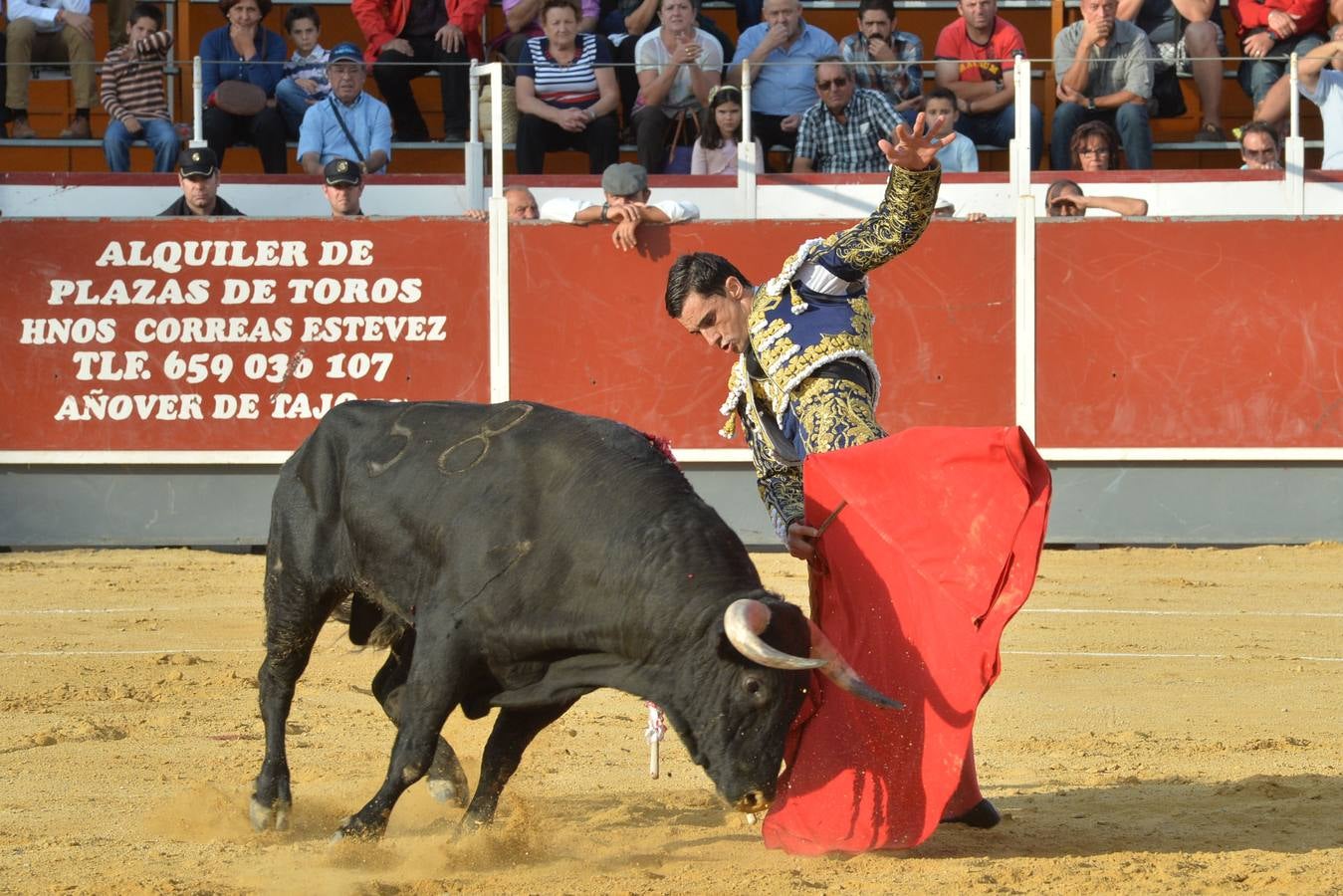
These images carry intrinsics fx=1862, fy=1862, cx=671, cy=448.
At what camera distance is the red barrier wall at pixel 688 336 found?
8.30 m

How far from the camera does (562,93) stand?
8883mm

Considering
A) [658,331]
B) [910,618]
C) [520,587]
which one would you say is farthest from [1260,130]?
[520,587]

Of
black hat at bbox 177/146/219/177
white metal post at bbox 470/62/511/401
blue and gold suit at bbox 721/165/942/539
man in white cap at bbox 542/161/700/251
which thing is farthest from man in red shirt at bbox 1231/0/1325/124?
blue and gold suit at bbox 721/165/942/539

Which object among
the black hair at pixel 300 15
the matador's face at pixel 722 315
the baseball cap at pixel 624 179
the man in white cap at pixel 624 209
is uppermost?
the black hair at pixel 300 15

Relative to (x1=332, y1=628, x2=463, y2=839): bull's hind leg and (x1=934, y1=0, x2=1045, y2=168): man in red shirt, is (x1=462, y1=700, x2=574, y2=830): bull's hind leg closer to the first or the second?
(x1=332, y1=628, x2=463, y2=839): bull's hind leg

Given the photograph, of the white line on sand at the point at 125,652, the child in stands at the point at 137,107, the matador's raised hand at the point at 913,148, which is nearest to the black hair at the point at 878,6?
the child in stands at the point at 137,107

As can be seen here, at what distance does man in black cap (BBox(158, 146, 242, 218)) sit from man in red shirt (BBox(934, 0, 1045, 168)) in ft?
11.1

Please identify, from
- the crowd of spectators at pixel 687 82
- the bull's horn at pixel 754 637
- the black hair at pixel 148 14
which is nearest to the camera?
the bull's horn at pixel 754 637

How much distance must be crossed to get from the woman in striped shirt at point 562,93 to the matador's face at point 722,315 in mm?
5211

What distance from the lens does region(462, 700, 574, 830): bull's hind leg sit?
3.68 meters

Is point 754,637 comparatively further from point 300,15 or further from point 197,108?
point 300,15

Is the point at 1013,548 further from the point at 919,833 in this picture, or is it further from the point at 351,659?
the point at 351,659

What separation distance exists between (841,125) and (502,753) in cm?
545

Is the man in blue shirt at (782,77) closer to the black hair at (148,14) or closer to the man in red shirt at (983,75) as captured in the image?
the man in red shirt at (983,75)
